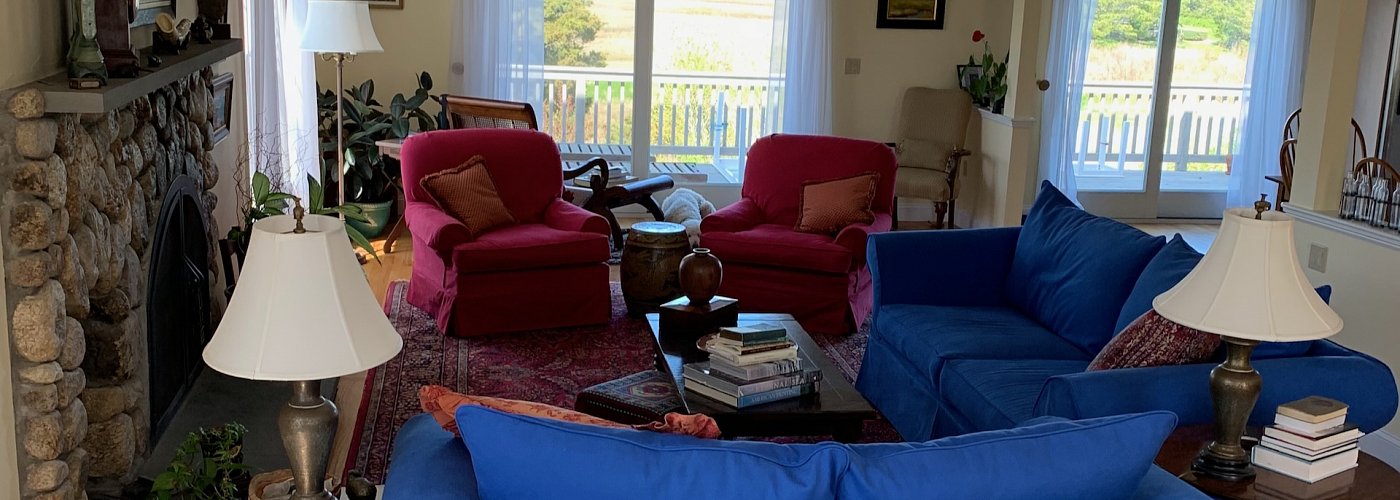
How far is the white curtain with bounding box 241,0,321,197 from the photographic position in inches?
208

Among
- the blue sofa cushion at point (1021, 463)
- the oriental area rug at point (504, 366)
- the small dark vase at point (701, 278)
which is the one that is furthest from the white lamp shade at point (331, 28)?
the blue sofa cushion at point (1021, 463)

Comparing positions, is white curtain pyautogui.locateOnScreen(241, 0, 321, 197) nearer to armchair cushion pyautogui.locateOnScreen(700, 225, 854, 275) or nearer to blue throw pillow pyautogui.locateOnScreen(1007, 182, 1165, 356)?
armchair cushion pyautogui.locateOnScreen(700, 225, 854, 275)

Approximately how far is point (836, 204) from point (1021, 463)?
11.8 ft

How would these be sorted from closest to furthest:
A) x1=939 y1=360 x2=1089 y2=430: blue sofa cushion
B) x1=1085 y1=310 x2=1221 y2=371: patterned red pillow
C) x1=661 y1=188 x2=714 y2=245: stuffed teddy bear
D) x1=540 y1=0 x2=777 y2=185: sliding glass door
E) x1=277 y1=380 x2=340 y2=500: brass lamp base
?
x1=277 y1=380 x2=340 y2=500: brass lamp base, x1=1085 y1=310 x2=1221 y2=371: patterned red pillow, x1=939 y1=360 x2=1089 y2=430: blue sofa cushion, x1=661 y1=188 x2=714 y2=245: stuffed teddy bear, x1=540 y1=0 x2=777 y2=185: sliding glass door

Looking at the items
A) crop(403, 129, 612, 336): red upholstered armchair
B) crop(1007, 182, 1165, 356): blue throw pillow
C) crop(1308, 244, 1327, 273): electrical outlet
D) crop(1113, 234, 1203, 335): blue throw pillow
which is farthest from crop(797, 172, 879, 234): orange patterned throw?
crop(1113, 234, 1203, 335): blue throw pillow

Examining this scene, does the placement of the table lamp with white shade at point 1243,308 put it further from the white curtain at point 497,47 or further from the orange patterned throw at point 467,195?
the white curtain at point 497,47

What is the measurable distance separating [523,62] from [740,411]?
4.43m

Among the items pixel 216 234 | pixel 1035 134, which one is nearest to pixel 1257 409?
pixel 216 234

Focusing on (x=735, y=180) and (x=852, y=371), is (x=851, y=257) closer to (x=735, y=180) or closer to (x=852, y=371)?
(x=852, y=371)

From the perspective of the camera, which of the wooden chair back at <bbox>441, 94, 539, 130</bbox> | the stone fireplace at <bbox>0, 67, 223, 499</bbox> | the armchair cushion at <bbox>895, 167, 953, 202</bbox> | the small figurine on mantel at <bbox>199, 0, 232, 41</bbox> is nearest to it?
the stone fireplace at <bbox>0, 67, 223, 499</bbox>

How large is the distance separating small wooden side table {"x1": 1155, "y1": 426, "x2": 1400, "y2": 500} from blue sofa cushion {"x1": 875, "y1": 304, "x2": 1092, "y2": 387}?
3.64 ft

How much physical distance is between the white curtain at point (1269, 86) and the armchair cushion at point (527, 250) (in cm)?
472

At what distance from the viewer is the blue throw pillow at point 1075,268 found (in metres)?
3.78

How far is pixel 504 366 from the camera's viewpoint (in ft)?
15.5
